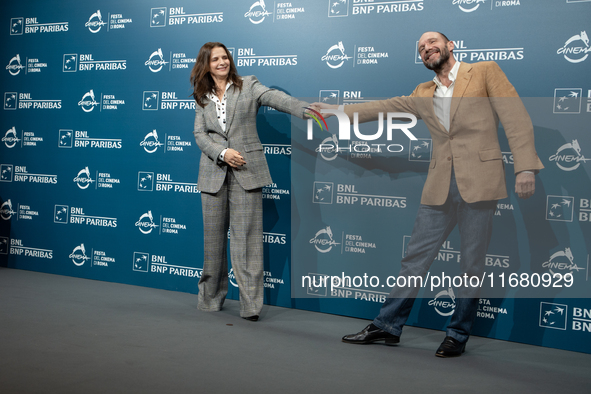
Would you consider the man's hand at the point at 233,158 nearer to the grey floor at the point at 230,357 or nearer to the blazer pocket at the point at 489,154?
the grey floor at the point at 230,357

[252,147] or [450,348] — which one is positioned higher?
[252,147]

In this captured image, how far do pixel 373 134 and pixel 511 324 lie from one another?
1.41m

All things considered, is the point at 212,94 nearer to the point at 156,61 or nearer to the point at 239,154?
the point at 239,154

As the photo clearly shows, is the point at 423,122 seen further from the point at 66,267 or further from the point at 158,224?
the point at 66,267

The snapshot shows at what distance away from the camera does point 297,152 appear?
365cm

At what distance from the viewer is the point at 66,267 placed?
449 centimetres

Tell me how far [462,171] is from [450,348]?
36.0 inches

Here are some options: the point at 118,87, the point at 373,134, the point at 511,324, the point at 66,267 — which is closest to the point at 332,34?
the point at 373,134

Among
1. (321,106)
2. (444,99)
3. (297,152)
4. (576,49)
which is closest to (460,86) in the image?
(444,99)

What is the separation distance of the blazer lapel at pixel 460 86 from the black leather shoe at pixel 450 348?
45.6 inches

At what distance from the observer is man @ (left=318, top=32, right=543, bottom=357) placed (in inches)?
106

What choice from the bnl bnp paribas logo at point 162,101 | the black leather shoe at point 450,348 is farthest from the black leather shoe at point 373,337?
the bnl bnp paribas logo at point 162,101

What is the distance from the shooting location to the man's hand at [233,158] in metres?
3.23

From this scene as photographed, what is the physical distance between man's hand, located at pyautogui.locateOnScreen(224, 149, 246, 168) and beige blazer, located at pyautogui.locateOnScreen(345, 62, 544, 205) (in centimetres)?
117
